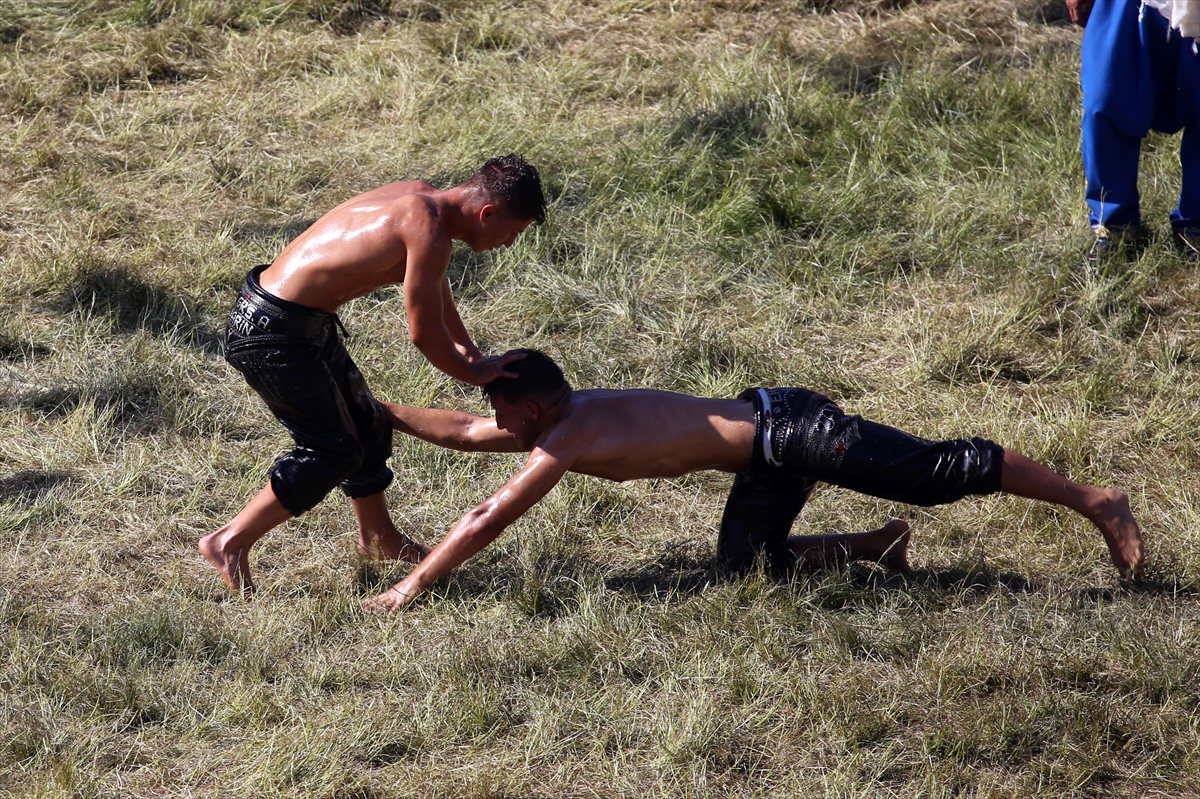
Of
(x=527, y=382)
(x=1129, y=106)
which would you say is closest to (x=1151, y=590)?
(x=527, y=382)

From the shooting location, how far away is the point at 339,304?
12.5 feet

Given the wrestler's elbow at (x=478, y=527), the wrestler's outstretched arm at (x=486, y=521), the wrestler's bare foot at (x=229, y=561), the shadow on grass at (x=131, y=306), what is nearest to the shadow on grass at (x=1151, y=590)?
the wrestler's outstretched arm at (x=486, y=521)

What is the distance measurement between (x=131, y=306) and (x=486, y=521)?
2689 mm

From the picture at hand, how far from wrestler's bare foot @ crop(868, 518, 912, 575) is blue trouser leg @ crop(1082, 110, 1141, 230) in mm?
2415

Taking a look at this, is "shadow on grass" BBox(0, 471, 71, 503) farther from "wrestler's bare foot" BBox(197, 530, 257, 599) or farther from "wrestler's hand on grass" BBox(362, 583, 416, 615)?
"wrestler's hand on grass" BBox(362, 583, 416, 615)

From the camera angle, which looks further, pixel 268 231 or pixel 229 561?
pixel 268 231

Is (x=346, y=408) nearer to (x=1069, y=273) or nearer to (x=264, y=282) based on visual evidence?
(x=264, y=282)

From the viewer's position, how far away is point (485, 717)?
3.32 m

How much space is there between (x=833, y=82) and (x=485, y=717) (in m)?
4.81

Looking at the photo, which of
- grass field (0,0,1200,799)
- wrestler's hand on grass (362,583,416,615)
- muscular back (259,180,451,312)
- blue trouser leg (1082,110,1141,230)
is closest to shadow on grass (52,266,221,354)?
grass field (0,0,1200,799)

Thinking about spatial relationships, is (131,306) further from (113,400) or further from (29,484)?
(29,484)

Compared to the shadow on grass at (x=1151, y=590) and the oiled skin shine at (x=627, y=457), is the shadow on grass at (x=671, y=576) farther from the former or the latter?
the shadow on grass at (x=1151, y=590)

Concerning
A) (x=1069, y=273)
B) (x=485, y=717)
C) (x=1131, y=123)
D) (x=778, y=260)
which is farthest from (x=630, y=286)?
(x=485, y=717)

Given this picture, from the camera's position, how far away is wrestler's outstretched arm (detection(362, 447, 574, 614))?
3637mm
